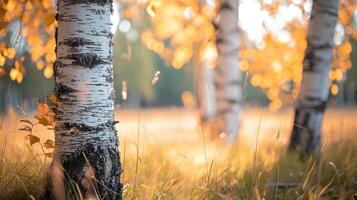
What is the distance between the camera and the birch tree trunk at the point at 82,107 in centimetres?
221

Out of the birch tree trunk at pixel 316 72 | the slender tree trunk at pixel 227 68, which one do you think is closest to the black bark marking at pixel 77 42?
the birch tree trunk at pixel 316 72

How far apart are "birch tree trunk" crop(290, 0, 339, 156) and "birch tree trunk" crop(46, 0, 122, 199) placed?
263 cm

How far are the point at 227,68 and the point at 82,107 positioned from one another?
3.67 m

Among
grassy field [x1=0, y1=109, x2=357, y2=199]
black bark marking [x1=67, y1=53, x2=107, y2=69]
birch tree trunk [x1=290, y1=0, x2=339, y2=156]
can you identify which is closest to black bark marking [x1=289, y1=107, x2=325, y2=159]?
birch tree trunk [x1=290, y1=0, x2=339, y2=156]

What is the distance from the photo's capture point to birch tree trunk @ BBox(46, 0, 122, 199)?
221cm

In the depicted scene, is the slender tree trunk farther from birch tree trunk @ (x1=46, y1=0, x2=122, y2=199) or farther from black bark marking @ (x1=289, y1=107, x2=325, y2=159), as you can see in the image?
birch tree trunk @ (x1=46, y1=0, x2=122, y2=199)

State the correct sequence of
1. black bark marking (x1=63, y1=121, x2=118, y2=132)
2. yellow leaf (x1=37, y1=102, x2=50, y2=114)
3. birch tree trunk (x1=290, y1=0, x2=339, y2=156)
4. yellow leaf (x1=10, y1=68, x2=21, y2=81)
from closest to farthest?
black bark marking (x1=63, y1=121, x2=118, y2=132)
yellow leaf (x1=37, y1=102, x2=50, y2=114)
yellow leaf (x1=10, y1=68, x2=21, y2=81)
birch tree trunk (x1=290, y1=0, x2=339, y2=156)

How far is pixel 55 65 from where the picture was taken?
7.75ft

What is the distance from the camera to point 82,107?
2211mm

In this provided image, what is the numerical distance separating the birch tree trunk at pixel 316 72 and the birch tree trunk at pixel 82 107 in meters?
2.63

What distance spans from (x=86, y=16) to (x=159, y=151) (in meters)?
2.00

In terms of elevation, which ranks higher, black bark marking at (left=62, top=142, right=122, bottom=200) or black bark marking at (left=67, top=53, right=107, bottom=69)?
black bark marking at (left=67, top=53, right=107, bottom=69)

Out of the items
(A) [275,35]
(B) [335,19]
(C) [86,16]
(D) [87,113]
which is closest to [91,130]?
(D) [87,113]

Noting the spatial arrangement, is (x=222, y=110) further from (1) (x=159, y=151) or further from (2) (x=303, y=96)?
(1) (x=159, y=151)
